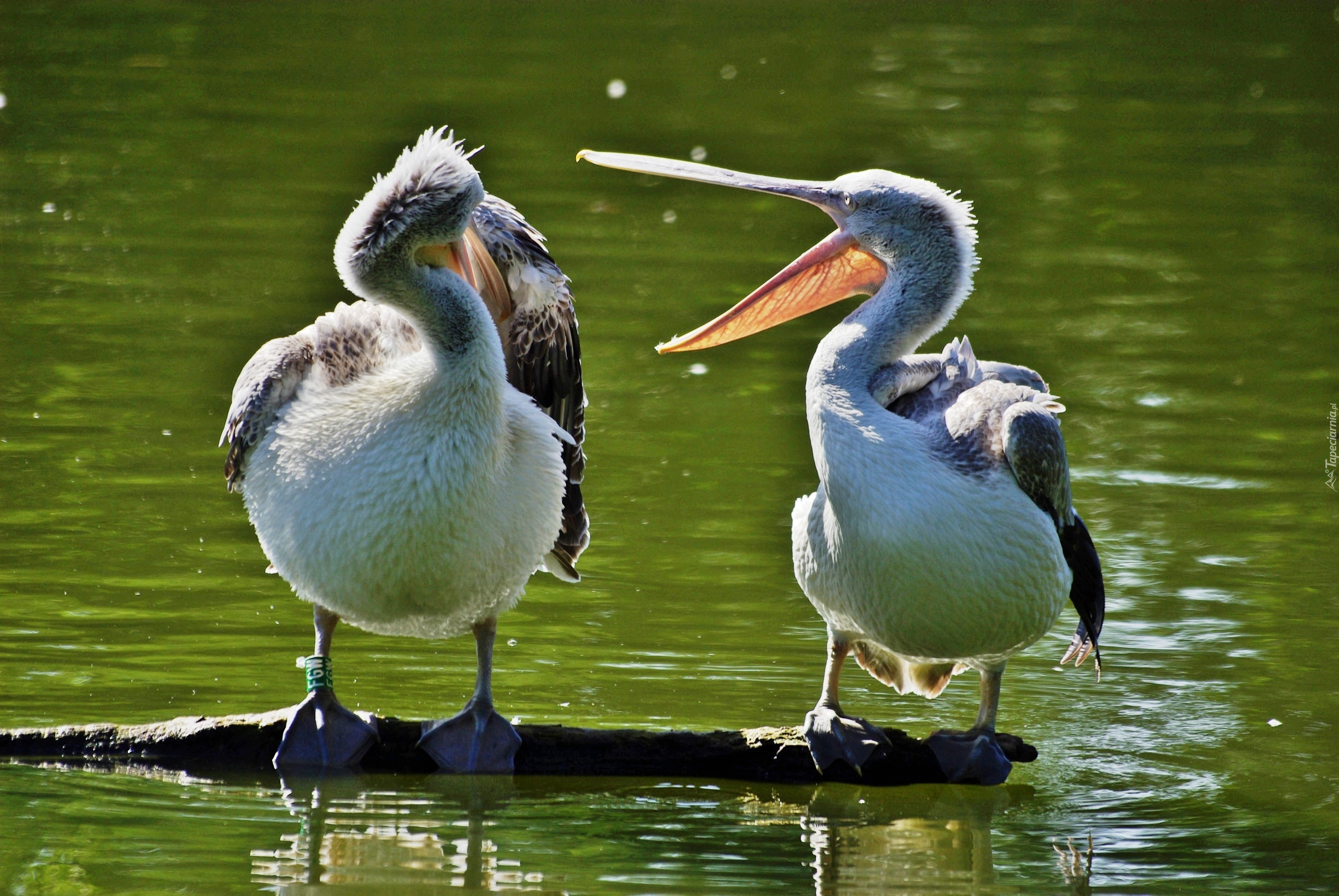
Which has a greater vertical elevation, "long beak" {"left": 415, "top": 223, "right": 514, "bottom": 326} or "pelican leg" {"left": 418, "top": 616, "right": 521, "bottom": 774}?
"long beak" {"left": 415, "top": 223, "right": 514, "bottom": 326}

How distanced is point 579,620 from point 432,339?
196 cm

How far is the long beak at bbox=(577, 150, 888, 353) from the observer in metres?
5.57

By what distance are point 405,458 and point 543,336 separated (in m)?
1.02

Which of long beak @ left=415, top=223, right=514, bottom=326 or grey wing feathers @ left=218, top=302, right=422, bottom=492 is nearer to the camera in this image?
long beak @ left=415, top=223, right=514, bottom=326

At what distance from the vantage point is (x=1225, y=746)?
→ 5.84m

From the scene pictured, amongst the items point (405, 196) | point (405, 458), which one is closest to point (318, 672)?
point (405, 458)

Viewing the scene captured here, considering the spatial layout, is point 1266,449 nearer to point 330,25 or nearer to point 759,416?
point 759,416

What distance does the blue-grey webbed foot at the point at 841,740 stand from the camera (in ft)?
17.0

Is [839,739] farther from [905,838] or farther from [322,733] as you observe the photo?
[322,733]

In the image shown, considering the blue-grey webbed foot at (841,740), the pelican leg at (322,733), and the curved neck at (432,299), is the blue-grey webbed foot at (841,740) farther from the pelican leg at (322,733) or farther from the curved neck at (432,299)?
the curved neck at (432,299)

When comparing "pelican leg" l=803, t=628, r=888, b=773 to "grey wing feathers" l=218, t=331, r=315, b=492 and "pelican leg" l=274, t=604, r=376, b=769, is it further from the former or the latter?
"grey wing feathers" l=218, t=331, r=315, b=492

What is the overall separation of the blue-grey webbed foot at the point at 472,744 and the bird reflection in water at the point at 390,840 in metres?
0.05

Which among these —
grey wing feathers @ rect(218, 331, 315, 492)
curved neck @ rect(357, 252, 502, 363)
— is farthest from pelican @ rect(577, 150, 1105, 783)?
grey wing feathers @ rect(218, 331, 315, 492)

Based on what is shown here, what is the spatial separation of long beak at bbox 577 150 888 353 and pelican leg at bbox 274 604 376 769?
4.43ft
